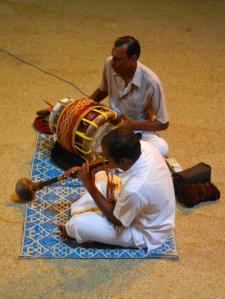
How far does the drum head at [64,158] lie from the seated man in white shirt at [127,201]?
35cm

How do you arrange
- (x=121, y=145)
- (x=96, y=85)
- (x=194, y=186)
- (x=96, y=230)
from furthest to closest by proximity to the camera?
(x=96, y=85), (x=194, y=186), (x=96, y=230), (x=121, y=145)

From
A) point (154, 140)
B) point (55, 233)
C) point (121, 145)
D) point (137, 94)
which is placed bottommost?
point (55, 233)

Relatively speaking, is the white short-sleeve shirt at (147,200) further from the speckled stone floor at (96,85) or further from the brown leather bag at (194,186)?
the brown leather bag at (194,186)

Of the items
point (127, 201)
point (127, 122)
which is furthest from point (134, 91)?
point (127, 201)

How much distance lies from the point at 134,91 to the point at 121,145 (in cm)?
75

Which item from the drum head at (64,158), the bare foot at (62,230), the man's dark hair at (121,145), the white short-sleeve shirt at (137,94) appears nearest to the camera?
the man's dark hair at (121,145)

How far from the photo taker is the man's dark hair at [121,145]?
1709mm

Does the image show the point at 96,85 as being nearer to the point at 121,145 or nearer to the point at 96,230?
the point at 96,230

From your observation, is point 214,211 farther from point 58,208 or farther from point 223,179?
point 58,208

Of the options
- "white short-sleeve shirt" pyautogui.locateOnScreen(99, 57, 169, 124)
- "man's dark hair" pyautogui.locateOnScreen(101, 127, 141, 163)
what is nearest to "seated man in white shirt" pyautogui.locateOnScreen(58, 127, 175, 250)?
"man's dark hair" pyautogui.locateOnScreen(101, 127, 141, 163)

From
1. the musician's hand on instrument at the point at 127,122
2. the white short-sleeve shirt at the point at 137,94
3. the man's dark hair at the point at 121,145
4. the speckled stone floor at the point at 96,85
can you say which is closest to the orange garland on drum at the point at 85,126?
the musician's hand on instrument at the point at 127,122

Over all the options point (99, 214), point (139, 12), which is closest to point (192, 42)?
point (139, 12)

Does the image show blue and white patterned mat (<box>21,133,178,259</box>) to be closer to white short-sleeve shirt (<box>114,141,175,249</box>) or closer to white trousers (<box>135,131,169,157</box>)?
white short-sleeve shirt (<box>114,141,175,249</box>)

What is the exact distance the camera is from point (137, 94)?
2.40 meters
